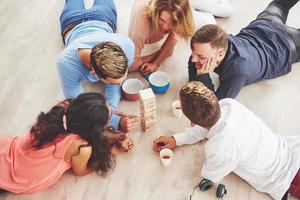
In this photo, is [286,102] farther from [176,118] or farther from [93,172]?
[93,172]

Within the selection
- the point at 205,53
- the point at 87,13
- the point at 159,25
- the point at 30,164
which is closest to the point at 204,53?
the point at 205,53

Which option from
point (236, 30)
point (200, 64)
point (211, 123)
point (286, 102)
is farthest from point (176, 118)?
point (236, 30)

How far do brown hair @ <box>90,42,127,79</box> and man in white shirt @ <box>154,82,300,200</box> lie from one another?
291 millimetres

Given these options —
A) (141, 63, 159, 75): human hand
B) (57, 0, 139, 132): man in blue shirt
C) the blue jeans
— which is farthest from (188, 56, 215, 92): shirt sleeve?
the blue jeans

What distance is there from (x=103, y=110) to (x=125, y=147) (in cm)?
35

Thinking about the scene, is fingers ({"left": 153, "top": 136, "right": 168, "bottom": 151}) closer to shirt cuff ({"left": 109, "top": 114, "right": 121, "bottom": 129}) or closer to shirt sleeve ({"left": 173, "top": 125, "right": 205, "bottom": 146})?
shirt sleeve ({"left": 173, "top": 125, "right": 205, "bottom": 146})

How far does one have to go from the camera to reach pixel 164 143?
6.17ft

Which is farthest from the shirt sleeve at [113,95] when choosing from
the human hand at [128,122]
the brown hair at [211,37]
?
the brown hair at [211,37]

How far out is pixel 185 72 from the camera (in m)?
2.23

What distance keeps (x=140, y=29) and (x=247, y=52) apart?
0.57m

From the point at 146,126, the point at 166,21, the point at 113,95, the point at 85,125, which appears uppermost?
the point at 166,21

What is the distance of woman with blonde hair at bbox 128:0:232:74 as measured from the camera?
6.09 ft

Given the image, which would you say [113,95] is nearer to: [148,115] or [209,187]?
[148,115]

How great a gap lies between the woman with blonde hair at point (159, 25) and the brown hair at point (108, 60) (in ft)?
1.16
